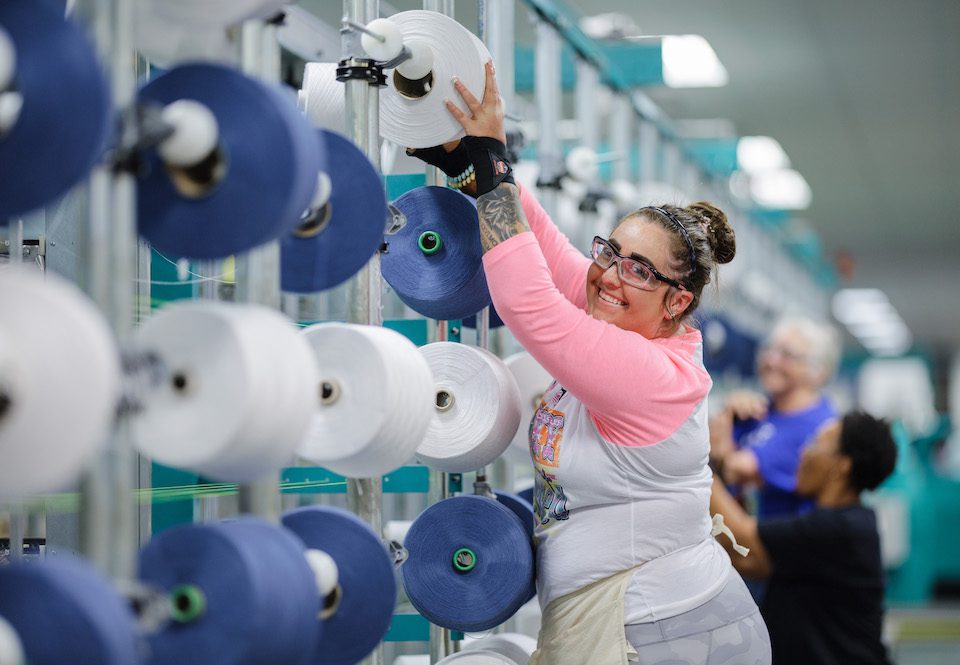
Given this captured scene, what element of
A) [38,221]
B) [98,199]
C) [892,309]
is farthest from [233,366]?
[892,309]

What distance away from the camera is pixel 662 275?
7.29 ft

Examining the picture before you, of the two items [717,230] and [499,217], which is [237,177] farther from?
[717,230]

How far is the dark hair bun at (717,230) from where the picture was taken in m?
2.37

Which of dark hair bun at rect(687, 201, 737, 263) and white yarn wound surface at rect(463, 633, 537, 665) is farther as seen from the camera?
white yarn wound surface at rect(463, 633, 537, 665)

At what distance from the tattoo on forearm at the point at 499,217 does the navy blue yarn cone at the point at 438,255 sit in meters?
0.18

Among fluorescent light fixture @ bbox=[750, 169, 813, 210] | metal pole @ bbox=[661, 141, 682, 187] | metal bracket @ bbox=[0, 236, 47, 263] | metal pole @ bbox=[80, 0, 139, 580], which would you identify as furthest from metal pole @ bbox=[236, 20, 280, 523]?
fluorescent light fixture @ bbox=[750, 169, 813, 210]

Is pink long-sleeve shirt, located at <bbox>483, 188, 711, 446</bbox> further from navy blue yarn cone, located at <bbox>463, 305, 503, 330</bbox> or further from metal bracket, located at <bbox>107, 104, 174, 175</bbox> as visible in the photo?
metal bracket, located at <bbox>107, 104, 174, 175</bbox>

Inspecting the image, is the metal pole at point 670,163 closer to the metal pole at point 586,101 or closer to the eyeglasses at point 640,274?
the metal pole at point 586,101

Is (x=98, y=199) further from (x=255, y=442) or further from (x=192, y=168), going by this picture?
(x=255, y=442)

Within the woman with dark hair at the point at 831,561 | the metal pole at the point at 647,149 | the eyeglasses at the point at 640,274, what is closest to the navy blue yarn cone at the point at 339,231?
the eyeglasses at the point at 640,274

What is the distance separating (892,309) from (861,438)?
15.3m

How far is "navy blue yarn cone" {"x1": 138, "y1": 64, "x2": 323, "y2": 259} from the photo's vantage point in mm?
1473

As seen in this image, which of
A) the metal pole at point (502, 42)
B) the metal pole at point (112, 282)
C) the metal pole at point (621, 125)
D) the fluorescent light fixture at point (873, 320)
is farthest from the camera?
the fluorescent light fixture at point (873, 320)

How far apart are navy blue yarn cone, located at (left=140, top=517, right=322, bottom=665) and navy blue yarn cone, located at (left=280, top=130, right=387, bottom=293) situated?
0.43 metres
